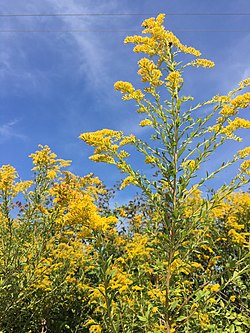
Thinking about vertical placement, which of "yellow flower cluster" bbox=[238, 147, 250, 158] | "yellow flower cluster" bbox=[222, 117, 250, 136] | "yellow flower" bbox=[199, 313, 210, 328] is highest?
"yellow flower cluster" bbox=[222, 117, 250, 136]

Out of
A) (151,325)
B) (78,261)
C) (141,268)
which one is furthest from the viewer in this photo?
(78,261)

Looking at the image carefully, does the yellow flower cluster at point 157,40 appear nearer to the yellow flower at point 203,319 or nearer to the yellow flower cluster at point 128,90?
the yellow flower cluster at point 128,90

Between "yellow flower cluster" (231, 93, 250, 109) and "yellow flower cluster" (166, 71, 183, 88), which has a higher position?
"yellow flower cluster" (166, 71, 183, 88)

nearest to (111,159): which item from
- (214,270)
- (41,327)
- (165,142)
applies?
(165,142)

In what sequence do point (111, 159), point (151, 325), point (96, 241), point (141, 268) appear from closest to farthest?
point (96, 241) → point (111, 159) → point (151, 325) → point (141, 268)

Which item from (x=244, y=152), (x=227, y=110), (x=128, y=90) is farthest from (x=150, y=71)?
(x=244, y=152)

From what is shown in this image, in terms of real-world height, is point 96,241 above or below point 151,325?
above

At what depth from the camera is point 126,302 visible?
405 centimetres

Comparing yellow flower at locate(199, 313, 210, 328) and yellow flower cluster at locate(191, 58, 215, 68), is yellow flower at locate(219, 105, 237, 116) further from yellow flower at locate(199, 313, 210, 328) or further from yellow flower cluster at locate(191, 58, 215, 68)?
yellow flower at locate(199, 313, 210, 328)

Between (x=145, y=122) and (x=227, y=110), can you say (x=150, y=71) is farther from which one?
(x=227, y=110)

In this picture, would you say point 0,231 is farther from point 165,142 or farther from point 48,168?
point 165,142

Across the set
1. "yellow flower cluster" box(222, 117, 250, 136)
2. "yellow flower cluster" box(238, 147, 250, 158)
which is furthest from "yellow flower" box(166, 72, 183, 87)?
"yellow flower cluster" box(238, 147, 250, 158)

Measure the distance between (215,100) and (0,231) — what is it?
267 centimetres

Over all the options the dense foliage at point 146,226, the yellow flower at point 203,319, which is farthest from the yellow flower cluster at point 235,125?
the yellow flower at point 203,319
